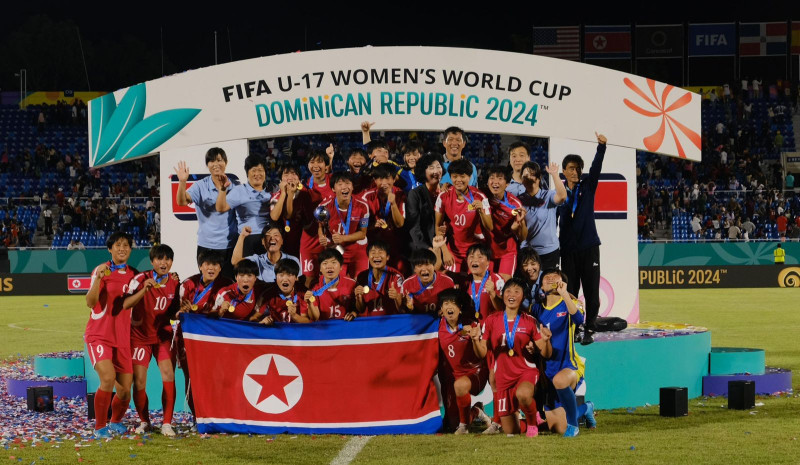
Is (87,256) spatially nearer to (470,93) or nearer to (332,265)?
(470,93)

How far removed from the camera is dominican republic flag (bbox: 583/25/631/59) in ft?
160

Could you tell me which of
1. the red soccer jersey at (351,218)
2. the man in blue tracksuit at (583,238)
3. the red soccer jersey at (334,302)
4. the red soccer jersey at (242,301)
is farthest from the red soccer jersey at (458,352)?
the man in blue tracksuit at (583,238)

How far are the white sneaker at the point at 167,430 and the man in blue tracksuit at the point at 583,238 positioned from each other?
3.98 m

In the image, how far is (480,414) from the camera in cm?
924

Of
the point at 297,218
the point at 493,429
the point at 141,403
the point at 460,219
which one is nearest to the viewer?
the point at 493,429

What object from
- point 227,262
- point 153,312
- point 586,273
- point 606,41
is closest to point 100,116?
point 227,262

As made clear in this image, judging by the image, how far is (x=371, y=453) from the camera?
8016 mm

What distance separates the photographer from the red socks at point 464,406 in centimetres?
881

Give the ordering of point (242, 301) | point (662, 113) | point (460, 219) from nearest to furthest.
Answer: point (242, 301) < point (460, 219) < point (662, 113)

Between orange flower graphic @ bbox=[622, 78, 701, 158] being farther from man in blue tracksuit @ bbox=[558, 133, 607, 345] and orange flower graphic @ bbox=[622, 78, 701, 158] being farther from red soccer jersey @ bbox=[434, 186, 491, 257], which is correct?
red soccer jersey @ bbox=[434, 186, 491, 257]

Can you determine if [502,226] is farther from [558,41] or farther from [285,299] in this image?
[558,41]

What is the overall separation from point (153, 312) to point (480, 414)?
3.04 m

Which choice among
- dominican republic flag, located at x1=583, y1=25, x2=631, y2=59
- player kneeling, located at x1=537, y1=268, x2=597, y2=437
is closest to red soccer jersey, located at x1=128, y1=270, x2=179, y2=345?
player kneeling, located at x1=537, y1=268, x2=597, y2=437

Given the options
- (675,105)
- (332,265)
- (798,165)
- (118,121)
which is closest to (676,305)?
(675,105)
